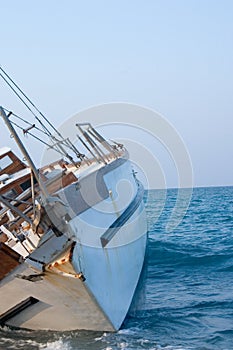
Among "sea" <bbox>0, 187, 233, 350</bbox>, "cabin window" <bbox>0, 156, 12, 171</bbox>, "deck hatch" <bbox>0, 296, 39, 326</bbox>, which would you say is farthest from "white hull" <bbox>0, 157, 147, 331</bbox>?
"cabin window" <bbox>0, 156, 12, 171</bbox>

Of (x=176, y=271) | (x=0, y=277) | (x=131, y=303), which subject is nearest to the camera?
(x=0, y=277)

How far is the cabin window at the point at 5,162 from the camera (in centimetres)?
1410

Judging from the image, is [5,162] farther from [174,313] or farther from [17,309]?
[174,313]

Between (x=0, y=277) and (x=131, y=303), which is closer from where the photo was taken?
(x=0, y=277)

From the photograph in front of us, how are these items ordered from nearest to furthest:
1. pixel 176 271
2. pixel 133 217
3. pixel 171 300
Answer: pixel 171 300
pixel 133 217
pixel 176 271

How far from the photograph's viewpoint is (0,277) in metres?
9.37

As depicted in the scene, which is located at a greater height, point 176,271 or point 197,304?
point 197,304

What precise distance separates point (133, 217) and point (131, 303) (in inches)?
115

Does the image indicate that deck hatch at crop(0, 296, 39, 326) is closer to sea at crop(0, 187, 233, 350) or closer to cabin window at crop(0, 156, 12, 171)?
sea at crop(0, 187, 233, 350)

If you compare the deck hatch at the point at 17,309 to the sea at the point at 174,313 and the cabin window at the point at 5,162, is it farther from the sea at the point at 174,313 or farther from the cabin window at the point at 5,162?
the cabin window at the point at 5,162

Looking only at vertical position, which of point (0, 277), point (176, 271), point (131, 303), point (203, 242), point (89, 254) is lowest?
point (203, 242)

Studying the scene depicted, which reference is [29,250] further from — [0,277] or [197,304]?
[197,304]

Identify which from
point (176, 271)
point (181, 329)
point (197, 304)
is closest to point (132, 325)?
point (181, 329)

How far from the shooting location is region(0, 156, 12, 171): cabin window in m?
14.1
